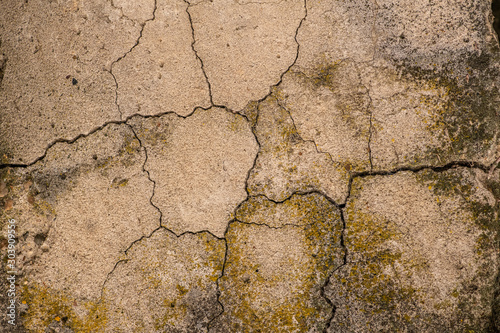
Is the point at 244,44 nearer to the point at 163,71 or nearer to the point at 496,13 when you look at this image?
the point at 163,71

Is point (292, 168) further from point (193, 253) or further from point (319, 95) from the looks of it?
point (193, 253)

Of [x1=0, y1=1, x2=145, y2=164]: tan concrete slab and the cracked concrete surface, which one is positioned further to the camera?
[x1=0, y1=1, x2=145, y2=164]: tan concrete slab

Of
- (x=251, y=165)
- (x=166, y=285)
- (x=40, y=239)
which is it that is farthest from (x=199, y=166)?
(x=40, y=239)

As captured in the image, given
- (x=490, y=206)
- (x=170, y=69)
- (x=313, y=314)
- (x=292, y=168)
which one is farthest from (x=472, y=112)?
(x=170, y=69)

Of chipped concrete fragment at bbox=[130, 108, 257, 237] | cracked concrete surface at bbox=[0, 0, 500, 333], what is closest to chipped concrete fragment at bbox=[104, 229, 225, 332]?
cracked concrete surface at bbox=[0, 0, 500, 333]

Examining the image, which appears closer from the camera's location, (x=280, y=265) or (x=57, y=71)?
(x=280, y=265)

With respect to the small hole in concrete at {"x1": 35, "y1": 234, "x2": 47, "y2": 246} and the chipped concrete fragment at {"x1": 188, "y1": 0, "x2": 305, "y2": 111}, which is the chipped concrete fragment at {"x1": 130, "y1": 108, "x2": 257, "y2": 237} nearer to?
the chipped concrete fragment at {"x1": 188, "y1": 0, "x2": 305, "y2": 111}
